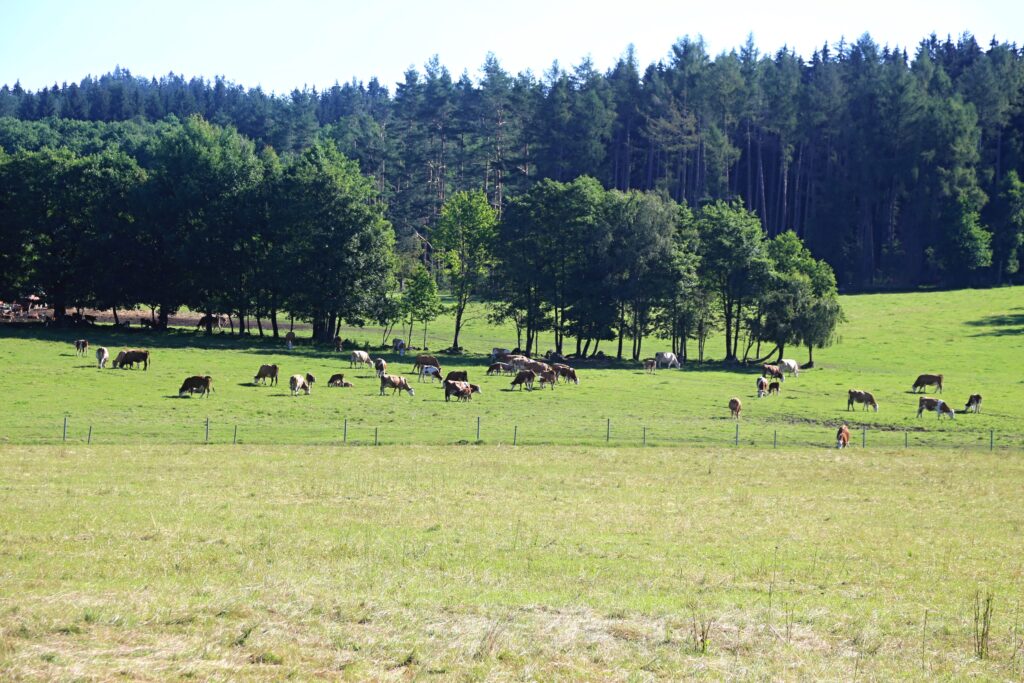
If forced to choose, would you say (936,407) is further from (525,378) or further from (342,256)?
(342,256)

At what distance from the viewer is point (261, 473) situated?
99.8ft

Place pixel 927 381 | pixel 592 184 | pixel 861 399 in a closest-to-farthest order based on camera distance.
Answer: pixel 861 399, pixel 927 381, pixel 592 184

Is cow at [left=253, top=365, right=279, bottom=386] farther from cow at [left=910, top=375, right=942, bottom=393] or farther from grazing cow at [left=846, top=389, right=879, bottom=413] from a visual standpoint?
cow at [left=910, top=375, right=942, bottom=393]

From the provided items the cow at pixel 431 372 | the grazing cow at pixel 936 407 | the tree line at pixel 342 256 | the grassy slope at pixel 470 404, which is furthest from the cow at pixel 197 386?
the grazing cow at pixel 936 407

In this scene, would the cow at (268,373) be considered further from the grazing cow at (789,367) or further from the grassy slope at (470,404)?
the grazing cow at (789,367)

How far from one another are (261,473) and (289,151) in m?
152

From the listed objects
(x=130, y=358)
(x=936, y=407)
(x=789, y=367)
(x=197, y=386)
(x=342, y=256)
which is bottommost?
(x=936, y=407)

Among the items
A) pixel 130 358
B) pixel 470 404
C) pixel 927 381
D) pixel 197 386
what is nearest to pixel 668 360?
pixel 927 381

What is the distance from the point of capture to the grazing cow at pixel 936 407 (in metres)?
52.2

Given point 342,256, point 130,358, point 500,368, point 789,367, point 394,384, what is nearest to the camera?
point 394,384

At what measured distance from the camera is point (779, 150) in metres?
138

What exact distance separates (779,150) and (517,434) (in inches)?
4199

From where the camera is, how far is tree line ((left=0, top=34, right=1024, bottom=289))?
122 metres

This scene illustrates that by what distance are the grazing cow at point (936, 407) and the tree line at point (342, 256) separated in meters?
25.1
